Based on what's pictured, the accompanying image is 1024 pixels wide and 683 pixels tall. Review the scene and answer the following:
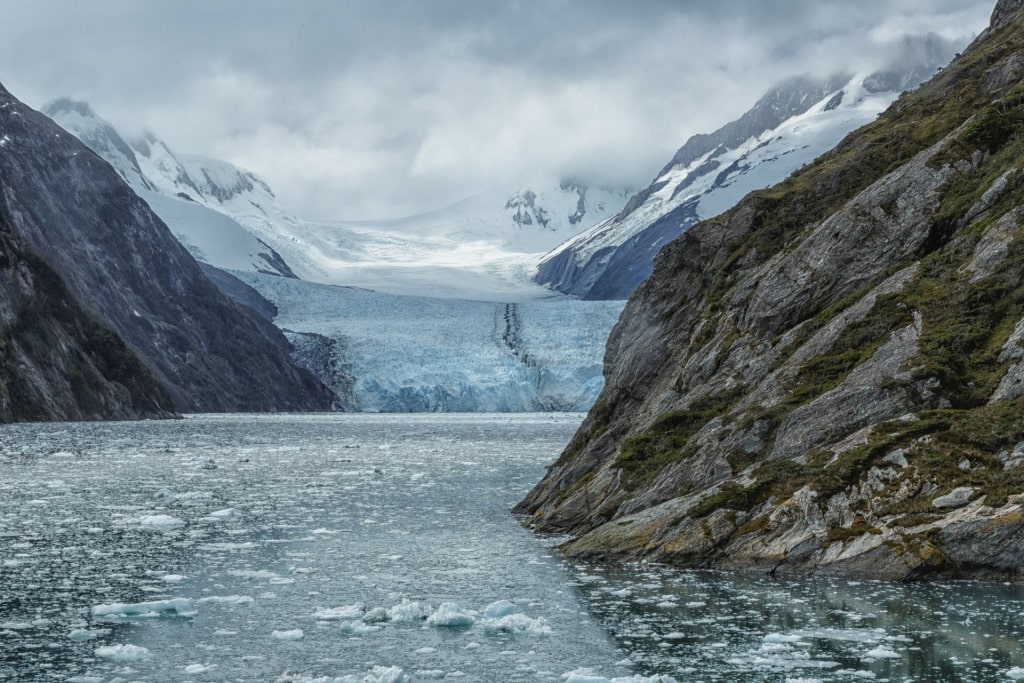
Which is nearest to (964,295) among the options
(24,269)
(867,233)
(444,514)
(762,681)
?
(867,233)

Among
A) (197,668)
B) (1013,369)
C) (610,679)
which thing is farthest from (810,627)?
(197,668)

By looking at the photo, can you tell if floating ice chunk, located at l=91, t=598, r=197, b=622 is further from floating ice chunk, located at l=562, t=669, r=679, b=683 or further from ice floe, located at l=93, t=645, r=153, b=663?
Answer: floating ice chunk, located at l=562, t=669, r=679, b=683

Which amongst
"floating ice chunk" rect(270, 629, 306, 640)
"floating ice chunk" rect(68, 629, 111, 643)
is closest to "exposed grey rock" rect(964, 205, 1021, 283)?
"floating ice chunk" rect(270, 629, 306, 640)

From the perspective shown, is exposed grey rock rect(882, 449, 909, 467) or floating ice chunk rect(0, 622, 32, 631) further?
exposed grey rock rect(882, 449, 909, 467)

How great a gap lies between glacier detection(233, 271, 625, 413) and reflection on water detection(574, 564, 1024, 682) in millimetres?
104190

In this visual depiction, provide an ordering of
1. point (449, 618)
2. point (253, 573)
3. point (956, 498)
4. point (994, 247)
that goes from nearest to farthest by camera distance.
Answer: point (449, 618) < point (956, 498) < point (253, 573) < point (994, 247)

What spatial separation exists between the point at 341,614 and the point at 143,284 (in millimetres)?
122103

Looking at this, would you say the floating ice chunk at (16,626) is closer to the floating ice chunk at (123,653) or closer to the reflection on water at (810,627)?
the floating ice chunk at (123,653)

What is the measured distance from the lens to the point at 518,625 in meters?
17.5

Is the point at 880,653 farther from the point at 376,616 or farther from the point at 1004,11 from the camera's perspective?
the point at 1004,11

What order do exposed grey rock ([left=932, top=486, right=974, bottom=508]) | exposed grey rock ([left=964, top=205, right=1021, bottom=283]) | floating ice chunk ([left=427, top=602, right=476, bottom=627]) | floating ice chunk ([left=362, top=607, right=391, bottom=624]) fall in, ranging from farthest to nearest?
1. exposed grey rock ([left=964, top=205, right=1021, bottom=283])
2. exposed grey rock ([left=932, top=486, right=974, bottom=508])
3. floating ice chunk ([left=362, top=607, right=391, bottom=624])
4. floating ice chunk ([left=427, top=602, right=476, bottom=627])

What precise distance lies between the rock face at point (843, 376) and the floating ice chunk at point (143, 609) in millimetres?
9111

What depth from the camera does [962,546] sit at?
19125 mm

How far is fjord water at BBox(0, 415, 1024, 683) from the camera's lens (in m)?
15.1
